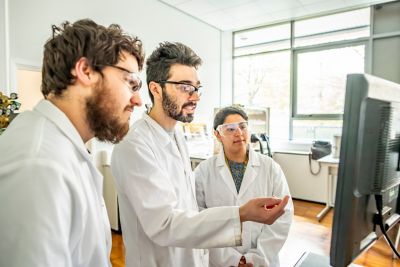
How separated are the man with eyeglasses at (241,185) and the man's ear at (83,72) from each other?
107 centimetres

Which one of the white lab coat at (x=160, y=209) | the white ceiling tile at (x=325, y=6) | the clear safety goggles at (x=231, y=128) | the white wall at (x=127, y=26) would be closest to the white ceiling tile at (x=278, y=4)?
the white ceiling tile at (x=325, y=6)

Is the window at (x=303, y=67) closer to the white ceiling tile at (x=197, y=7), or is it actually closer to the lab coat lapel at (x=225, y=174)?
the white ceiling tile at (x=197, y=7)

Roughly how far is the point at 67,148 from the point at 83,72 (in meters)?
0.22

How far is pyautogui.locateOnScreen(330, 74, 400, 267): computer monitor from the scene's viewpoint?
588mm

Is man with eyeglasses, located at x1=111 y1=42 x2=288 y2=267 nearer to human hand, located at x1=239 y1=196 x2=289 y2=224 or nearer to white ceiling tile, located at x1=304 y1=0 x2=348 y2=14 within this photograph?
human hand, located at x1=239 y1=196 x2=289 y2=224

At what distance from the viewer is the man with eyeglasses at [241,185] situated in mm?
1450

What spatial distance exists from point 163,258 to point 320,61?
15.4 ft

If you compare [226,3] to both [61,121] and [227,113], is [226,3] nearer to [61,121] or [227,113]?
[227,113]

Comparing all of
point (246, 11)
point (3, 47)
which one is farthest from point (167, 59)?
point (246, 11)

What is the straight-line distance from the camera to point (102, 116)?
798mm

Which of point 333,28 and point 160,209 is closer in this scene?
point 160,209

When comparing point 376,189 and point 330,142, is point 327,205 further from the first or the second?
point 376,189

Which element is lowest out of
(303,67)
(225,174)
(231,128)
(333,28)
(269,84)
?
(225,174)

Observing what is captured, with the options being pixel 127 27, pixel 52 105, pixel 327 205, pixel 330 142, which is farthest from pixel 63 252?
pixel 330 142
